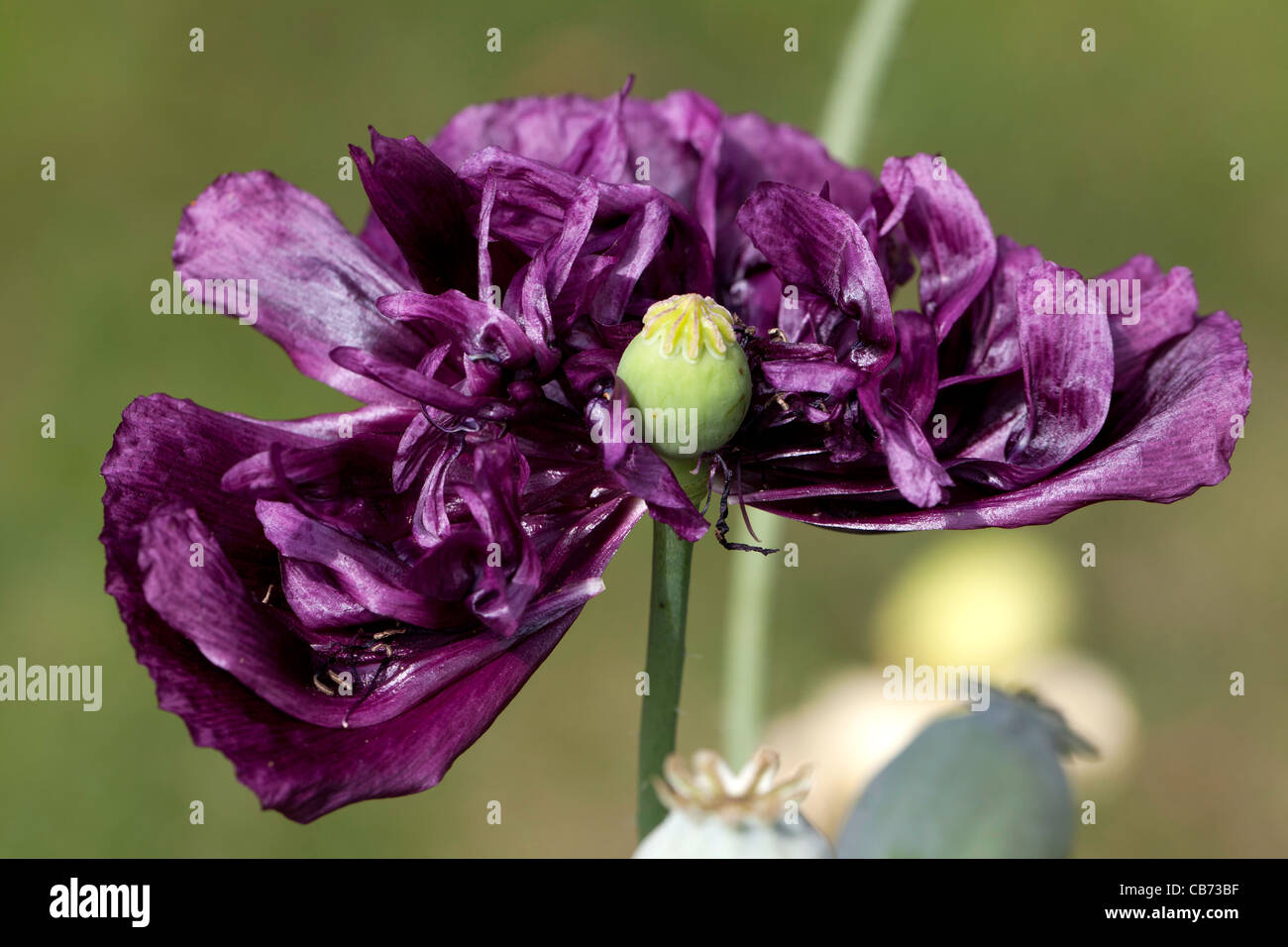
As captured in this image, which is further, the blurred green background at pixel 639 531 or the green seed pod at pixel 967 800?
the blurred green background at pixel 639 531

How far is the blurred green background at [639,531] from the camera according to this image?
3154 mm

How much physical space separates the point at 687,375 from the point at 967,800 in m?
0.47

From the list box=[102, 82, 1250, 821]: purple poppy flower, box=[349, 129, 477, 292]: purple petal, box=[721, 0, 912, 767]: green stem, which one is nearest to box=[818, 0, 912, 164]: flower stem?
box=[721, 0, 912, 767]: green stem

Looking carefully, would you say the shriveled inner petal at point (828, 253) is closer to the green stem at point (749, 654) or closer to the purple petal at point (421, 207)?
the purple petal at point (421, 207)

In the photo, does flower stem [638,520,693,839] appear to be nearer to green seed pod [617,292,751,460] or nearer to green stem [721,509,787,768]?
green seed pod [617,292,751,460]

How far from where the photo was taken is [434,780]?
1121 millimetres

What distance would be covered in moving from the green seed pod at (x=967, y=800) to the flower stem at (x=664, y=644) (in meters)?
0.20

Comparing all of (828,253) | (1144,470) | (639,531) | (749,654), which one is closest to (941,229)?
(828,253)

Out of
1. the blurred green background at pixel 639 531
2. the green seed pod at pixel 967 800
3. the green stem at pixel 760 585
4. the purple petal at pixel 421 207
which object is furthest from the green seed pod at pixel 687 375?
the blurred green background at pixel 639 531

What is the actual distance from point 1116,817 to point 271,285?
250 cm

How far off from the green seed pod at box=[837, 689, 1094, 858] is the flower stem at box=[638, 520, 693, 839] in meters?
0.20

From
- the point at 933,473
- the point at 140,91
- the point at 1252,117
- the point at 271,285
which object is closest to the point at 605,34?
the point at 140,91

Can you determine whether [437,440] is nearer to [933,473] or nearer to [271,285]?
[271,285]

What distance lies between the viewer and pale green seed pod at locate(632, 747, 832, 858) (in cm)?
104
